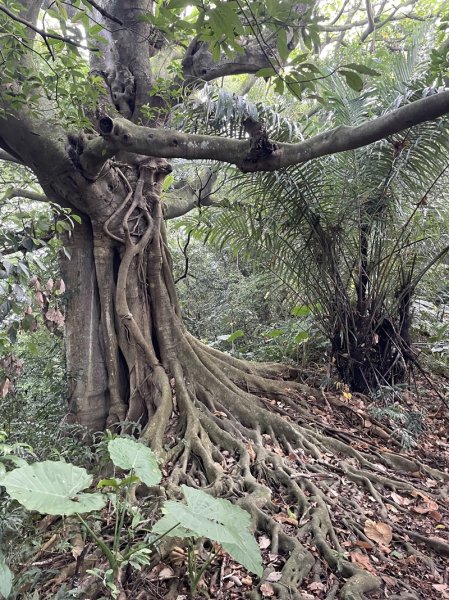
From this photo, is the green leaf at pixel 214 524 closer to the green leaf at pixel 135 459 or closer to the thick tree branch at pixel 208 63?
the green leaf at pixel 135 459

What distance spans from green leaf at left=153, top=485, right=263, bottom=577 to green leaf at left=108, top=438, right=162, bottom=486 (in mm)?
231

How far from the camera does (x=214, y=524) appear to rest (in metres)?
2.01

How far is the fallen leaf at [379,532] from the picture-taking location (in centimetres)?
273

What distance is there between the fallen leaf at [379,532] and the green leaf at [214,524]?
98cm

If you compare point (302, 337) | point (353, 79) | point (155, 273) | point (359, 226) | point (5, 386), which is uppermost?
point (353, 79)

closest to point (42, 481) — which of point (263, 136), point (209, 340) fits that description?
point (263, 136)

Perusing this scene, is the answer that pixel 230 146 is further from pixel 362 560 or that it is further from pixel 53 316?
pixel 362 560

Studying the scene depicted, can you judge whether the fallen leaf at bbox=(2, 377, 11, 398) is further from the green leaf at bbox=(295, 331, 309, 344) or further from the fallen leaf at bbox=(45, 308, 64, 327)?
the green leaf at bbox=(295, 331, 309, 344)

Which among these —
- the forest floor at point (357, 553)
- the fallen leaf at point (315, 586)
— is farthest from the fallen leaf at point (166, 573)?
the fallen leaf at point (315, 586)

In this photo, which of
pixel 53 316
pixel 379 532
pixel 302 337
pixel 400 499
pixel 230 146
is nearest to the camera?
pixel 230 146

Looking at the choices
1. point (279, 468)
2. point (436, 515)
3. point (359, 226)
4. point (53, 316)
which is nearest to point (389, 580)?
point (436, 515)

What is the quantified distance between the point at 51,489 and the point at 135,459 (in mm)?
481

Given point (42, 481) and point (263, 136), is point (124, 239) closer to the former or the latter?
point (263, 136)

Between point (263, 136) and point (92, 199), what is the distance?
2.02 metres
